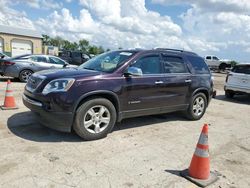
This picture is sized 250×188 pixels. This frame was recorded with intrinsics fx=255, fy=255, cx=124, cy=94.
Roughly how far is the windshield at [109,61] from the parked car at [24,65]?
5.87 m

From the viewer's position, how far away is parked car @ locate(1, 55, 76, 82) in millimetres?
11750

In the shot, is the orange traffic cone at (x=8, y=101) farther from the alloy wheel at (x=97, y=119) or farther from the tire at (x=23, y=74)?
the tire at (x=23, y=74)

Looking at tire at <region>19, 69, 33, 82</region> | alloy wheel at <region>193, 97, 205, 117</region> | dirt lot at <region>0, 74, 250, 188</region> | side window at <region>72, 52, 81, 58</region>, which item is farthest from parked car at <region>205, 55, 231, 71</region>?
dirt lot at <region>0, 74, 250, 188</region>

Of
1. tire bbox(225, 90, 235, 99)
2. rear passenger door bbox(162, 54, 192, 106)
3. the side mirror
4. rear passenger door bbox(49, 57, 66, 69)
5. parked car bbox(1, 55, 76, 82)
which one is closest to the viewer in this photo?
the side mirror

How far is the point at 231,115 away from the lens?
8.13m

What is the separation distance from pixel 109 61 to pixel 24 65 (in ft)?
25.6

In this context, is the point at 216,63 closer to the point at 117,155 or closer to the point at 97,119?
the point at 97,119

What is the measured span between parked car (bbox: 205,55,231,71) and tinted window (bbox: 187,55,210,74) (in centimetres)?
2935

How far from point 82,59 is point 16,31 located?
18603mm

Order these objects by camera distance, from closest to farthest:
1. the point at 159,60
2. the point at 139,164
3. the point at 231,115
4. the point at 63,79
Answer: the point at 139,164, the point at 63,79, the point at 159,60, the point at 231,115

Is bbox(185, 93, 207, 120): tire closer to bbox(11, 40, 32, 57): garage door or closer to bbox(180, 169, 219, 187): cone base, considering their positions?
bbox(180, 169, 219, 187): cone base

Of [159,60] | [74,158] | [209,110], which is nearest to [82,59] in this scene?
[209,110]

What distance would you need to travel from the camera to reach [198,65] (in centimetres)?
690

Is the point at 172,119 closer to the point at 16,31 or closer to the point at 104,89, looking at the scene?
the point at 104,89
